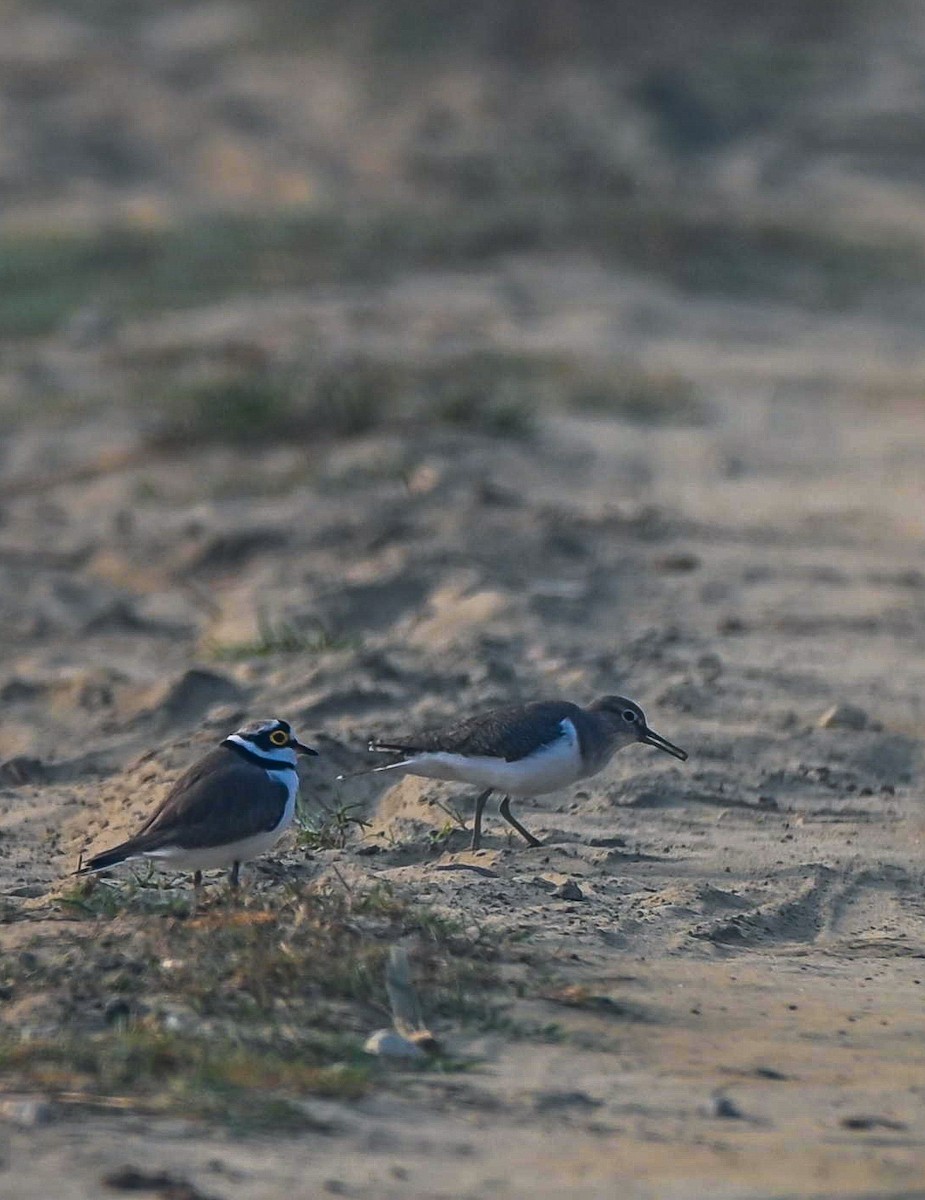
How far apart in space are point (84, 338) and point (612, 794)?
10197 millimetres

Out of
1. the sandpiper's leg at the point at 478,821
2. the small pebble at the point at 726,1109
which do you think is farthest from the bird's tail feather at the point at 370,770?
the small pebble at the point at 726,1109

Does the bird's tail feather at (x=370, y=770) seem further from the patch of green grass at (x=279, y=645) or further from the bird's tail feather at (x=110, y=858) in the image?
the patch of green grass at (x=279, y=645)

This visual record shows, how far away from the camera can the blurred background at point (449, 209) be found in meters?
15.4

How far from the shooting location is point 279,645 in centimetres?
895

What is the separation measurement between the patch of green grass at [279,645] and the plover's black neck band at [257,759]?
8.16ft

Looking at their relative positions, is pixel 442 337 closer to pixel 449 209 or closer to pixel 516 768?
pixel 449 209

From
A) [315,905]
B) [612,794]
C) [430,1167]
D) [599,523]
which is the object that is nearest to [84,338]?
[599,523]

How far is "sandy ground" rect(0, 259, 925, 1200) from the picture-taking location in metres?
4.62

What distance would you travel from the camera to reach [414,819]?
7.00 meters

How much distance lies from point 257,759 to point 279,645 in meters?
2.67

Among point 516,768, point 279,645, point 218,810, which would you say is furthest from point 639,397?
point 218,810

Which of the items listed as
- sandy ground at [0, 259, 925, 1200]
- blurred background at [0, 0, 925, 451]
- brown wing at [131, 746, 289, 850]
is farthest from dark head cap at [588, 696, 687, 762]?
blurred background at [0, 0, 925, 451]

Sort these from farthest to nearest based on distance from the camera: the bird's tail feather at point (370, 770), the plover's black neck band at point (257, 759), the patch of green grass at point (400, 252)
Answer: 1. the patch of green grass at point (400, 252)
2. the bird's tail feather at point (370, 770)
3. the plover's black neck band at point (257, 759)

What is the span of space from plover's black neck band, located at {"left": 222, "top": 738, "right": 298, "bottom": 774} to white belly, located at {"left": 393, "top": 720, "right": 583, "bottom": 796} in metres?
0.46
